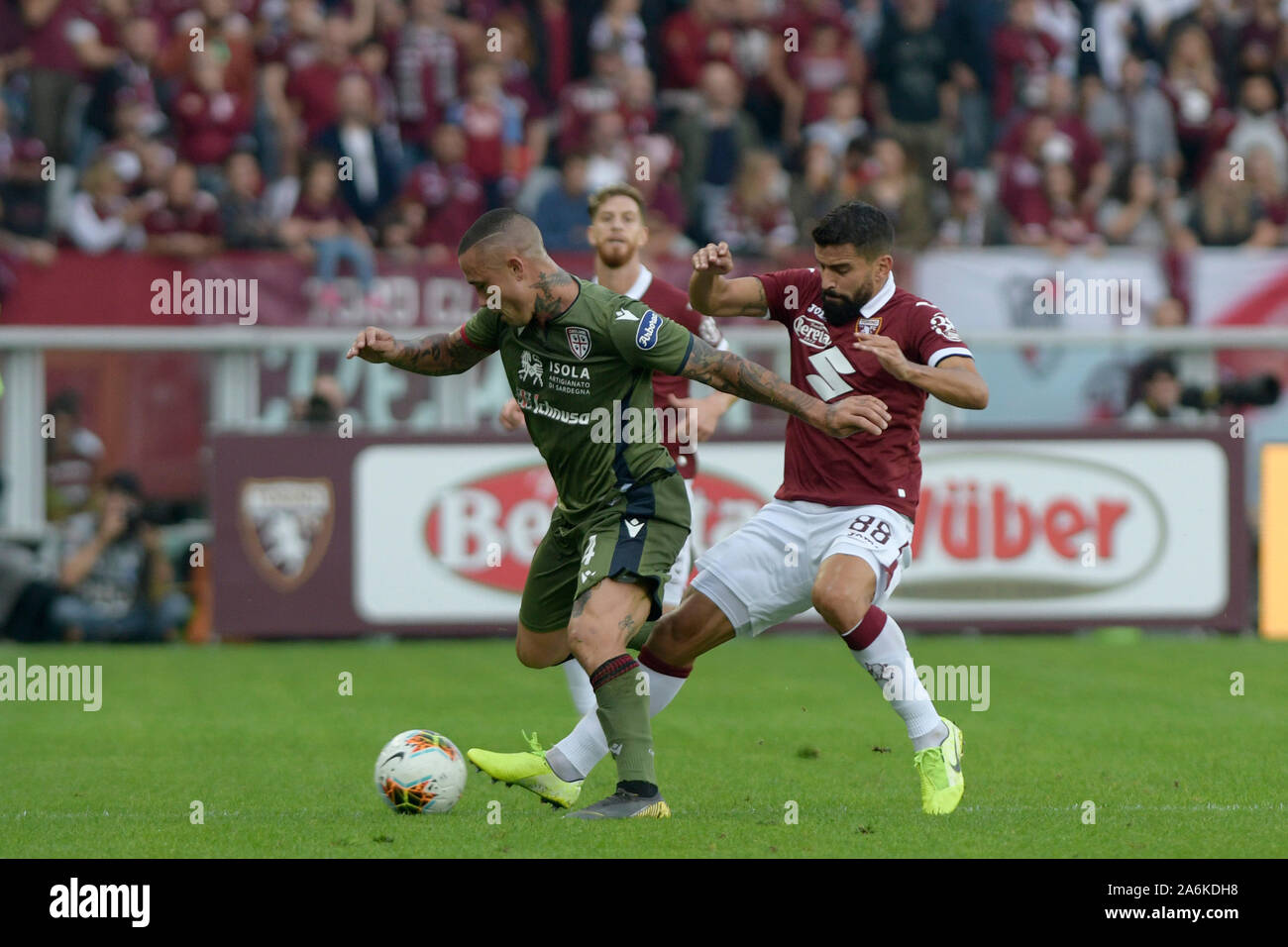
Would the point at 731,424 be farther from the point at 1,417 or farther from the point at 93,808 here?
the point at 93,808

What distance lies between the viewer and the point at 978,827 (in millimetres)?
6898

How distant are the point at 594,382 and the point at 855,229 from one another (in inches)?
47.4

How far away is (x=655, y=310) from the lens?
29.8 ft

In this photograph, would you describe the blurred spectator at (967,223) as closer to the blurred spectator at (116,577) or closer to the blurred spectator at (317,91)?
the blurred spectator at (317,91)

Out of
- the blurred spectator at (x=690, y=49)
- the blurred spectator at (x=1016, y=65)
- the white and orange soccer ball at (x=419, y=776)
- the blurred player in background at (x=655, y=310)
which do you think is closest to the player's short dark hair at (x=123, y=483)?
the blurred player in background at (x=655, y=310)

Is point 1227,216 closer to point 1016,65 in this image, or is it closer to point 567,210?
point 1016,65

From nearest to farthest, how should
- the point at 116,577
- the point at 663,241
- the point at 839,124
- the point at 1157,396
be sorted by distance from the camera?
the point at 116,577, the point at 1157,396, the point at 663,241, the point at 839,124

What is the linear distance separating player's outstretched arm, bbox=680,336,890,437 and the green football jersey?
104 mm

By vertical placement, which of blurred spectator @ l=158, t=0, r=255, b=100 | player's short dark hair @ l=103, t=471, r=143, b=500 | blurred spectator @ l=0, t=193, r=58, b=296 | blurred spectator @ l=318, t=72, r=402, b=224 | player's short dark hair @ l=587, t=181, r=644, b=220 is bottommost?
player's short dark hair @ l=103, t=471, r=143, b=500

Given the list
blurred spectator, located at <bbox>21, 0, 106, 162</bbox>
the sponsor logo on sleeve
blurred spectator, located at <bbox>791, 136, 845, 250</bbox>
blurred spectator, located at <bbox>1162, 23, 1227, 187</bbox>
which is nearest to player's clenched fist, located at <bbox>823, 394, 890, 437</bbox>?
the sponsor logo on sleeve

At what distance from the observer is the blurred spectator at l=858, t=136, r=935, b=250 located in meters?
17.3

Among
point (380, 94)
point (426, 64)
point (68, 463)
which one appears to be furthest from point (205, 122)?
point (68, 463)

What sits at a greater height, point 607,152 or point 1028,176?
point 607,152

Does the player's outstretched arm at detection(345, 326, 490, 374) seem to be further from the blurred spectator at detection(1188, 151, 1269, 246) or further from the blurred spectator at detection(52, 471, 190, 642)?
the blurred spectator at detection(1188, 151, 1269, 246)
